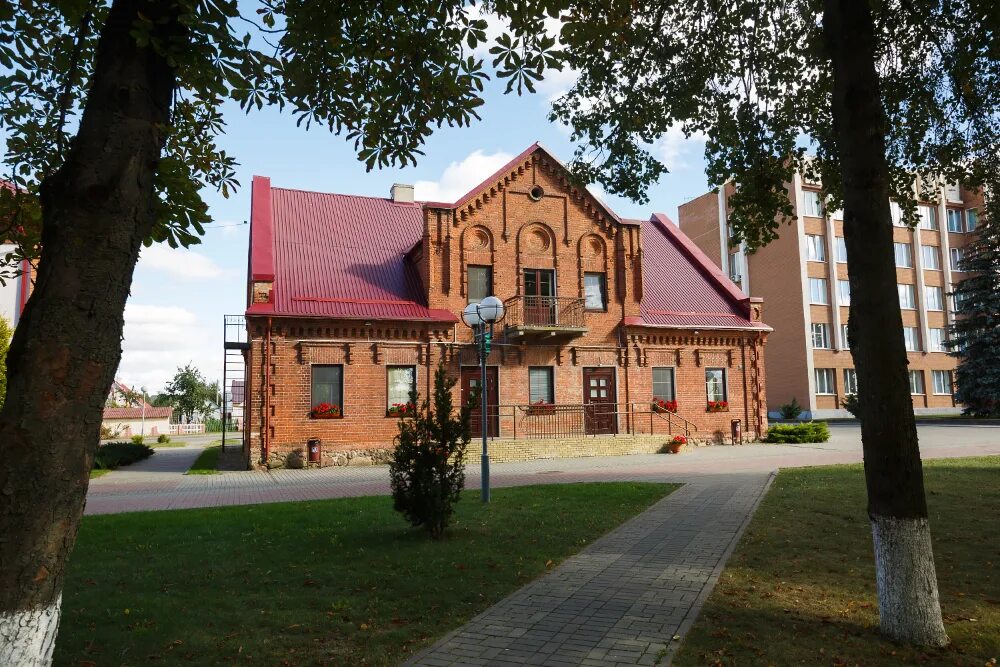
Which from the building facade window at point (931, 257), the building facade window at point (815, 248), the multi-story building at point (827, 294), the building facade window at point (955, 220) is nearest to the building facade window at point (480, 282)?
the multi-story building at point (827, 294)

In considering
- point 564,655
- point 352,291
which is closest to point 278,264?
point 352,291

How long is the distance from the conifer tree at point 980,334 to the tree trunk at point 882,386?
35.7 m

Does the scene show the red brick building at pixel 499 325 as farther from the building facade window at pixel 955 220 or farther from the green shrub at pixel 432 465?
the building facade window at pixel 955 220

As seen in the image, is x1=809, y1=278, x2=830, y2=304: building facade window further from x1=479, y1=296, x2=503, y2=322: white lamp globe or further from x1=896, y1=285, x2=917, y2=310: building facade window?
x1=479, y1=296, x2=503, y2=322: white lamp globe

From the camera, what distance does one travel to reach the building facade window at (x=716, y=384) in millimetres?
26219

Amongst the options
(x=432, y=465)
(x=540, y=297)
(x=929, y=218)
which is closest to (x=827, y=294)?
(x=929, y=218)

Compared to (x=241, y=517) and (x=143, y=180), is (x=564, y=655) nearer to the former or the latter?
(x=143, y=180)

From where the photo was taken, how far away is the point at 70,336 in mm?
3309

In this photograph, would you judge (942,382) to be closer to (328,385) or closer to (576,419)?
(576,419)

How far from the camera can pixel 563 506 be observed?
11.3 meters

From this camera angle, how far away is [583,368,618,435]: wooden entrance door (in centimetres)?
2422

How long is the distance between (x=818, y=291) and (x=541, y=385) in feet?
105

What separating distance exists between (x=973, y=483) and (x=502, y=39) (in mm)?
12723

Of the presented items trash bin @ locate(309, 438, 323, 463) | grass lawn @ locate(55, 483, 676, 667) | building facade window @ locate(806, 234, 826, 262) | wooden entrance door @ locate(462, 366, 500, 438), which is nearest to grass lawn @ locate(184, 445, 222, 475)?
trash bin @ locate(309, 438, 323, 463)
